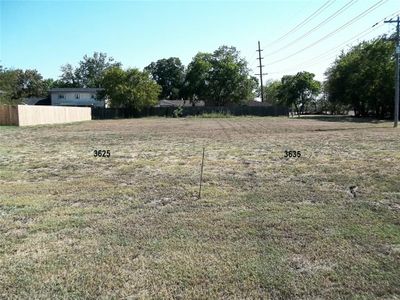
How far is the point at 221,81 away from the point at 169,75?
68.9 feet

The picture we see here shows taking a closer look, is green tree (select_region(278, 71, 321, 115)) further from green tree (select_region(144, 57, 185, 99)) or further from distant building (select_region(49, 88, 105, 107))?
distant building (select_region(49, 88, 105, 107))

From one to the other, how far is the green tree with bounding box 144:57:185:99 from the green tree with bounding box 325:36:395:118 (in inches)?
1586

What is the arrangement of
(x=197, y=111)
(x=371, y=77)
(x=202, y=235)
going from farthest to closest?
(x=197, y=111) < (x=371, y=77) < (x=202, y=235)

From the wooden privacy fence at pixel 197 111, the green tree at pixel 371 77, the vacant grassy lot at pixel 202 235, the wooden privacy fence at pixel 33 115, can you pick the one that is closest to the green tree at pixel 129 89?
the wooden privacy fence at pixel 197 111

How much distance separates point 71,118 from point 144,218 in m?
38.2

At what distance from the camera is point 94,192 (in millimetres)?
6031

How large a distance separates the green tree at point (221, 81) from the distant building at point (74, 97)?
16111 mm

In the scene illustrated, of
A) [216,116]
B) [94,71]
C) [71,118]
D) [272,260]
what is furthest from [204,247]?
[94,71]

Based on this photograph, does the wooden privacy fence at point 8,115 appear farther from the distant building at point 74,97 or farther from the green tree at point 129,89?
the distant building at point 74,97

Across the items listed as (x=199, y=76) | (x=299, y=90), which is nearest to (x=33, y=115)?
(x=199, y=76)

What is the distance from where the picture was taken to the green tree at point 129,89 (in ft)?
167

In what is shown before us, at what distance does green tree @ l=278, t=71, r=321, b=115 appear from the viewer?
70.8 m

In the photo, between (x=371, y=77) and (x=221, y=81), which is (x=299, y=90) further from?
(x=371, y=77)

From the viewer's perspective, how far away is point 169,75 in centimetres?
7956
